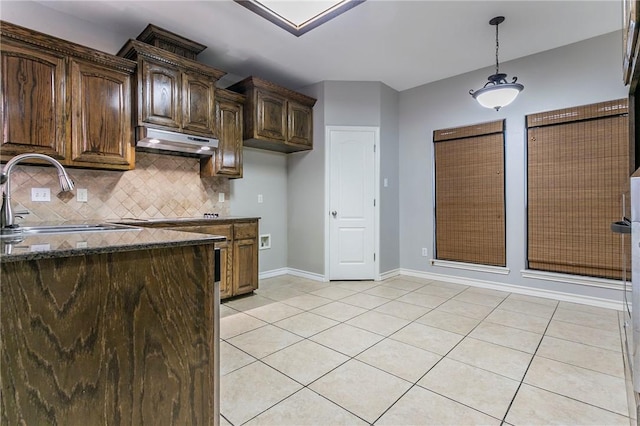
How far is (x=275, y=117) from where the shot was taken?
4000 mm

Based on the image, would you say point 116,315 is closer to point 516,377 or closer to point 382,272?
point 516,377

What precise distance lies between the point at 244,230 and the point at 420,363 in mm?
2286

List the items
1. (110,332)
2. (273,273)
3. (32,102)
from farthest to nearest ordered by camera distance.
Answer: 1. (273,273)
2. (32,102)
3. (110,332)

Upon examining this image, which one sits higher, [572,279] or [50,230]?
[50,230]

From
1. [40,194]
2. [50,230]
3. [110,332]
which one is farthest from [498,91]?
[40,194]

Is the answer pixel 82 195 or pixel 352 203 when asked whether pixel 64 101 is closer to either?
Answer: pixel 82 195

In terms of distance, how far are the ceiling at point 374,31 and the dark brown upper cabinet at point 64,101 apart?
1.64 feet

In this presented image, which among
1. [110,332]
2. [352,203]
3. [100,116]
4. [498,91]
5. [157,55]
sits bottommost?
[110,332]

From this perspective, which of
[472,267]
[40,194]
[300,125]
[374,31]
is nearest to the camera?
[40,194]

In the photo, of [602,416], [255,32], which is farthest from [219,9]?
[602,416]

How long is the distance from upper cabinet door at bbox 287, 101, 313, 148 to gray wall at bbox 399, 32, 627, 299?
1433mm

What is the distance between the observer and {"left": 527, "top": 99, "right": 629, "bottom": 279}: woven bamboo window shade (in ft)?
10.2

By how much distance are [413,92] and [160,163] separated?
3.59 meters

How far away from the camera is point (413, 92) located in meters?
4.61
